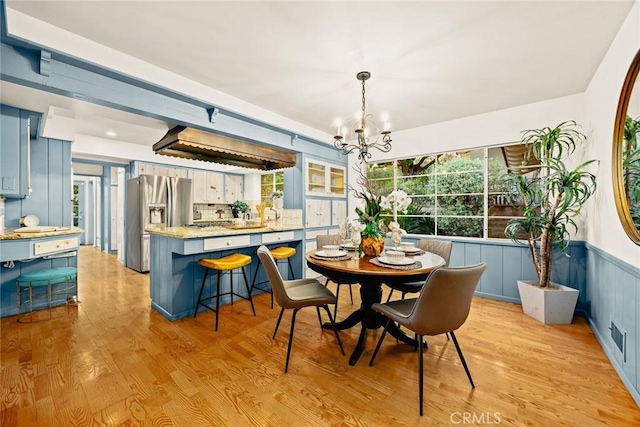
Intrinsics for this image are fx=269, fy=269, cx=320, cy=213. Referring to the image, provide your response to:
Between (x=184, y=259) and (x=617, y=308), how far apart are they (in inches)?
151

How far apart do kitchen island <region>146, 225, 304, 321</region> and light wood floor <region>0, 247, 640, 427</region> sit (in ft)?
0.73

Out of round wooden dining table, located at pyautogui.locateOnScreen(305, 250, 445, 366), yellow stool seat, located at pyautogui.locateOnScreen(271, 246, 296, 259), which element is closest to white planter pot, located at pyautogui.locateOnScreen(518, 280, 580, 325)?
round wooden dining table, located at pyautogui.locateOnScreen(305, 250, 445, 366)

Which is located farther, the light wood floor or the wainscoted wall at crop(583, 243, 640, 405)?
the wainscoted wall at crop(583, 243, 640, 405)

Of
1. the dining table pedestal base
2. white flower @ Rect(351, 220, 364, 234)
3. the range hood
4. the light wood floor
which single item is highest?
the range hood

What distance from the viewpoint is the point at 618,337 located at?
6.54 ft

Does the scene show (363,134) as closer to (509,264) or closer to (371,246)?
(371,246)

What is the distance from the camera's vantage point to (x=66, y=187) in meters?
3.43

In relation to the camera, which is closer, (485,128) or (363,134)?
(363,134)

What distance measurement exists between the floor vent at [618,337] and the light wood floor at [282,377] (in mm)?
196

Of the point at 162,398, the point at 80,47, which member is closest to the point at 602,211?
the point at 162,398

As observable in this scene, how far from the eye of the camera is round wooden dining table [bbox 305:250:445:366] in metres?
1.86

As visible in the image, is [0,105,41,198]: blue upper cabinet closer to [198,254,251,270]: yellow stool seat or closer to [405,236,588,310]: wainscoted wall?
[198,254,251,270]: yellow stool seat

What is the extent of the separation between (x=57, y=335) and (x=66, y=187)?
191cm

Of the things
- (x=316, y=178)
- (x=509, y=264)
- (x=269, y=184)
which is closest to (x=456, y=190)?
(x=509, y=264)
